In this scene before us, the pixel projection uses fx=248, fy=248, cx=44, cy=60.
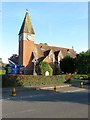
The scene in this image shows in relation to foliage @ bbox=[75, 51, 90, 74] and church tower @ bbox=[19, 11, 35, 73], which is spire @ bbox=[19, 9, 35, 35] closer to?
church tower @ bbox=[19, 11, 35, 73]

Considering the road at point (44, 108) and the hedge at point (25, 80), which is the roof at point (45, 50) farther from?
the road at point (44, 108)

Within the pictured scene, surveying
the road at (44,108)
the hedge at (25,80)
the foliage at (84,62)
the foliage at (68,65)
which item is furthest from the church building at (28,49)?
the road at (44,108)

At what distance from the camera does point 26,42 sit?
2350 inches

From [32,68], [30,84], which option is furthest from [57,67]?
[30,84]

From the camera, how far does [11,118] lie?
36.4 feet

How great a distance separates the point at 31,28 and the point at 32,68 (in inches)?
386

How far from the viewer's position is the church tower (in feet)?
194

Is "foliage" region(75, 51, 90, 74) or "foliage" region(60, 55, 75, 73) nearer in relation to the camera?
"foliage" region(75, 51, 90, 74)

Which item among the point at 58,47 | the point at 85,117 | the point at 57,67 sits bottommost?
the point at 85,117

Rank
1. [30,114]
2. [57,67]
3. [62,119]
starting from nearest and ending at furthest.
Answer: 1. [62,119]
2. [30,114]
3. [57,67]

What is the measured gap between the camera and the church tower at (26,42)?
2326 inches

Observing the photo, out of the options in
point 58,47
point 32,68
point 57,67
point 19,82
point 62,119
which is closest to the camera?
point 62,119

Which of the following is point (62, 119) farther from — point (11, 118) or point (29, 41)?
point (29, 41)

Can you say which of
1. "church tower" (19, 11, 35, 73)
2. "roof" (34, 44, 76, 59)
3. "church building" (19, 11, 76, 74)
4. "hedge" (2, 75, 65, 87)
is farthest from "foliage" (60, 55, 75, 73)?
"hedge" (2, 75, 65, 87)
